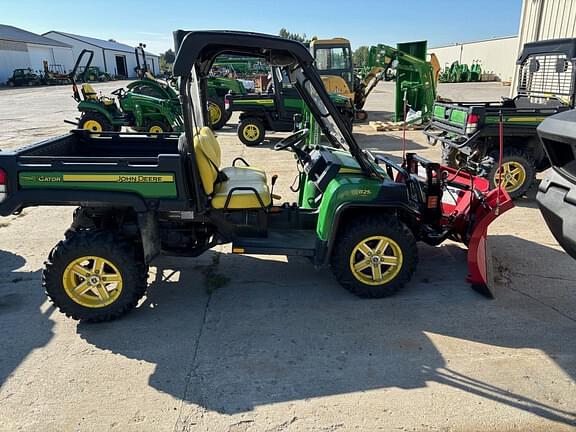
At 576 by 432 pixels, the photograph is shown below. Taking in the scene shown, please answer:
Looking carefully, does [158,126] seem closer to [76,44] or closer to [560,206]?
[560,206]

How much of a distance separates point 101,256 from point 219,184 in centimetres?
111

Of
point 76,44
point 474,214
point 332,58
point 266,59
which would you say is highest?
point 76,44

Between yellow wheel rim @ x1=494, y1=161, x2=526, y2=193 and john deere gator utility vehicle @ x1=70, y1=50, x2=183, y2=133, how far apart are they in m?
8.03

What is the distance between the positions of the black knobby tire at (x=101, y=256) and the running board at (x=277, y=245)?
31.6 inches

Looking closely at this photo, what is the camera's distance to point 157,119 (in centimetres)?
1198

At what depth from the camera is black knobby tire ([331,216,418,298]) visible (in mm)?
3607

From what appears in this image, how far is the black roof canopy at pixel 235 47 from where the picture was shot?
302 cm

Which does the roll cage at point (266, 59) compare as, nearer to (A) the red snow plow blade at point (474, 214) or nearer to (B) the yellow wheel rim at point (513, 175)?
(A) the red snow plow blade at point (474, 214)

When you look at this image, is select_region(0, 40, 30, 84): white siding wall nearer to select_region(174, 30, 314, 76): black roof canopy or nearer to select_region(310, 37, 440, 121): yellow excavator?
select_region(310, 37, 440, 121): yellow excavator

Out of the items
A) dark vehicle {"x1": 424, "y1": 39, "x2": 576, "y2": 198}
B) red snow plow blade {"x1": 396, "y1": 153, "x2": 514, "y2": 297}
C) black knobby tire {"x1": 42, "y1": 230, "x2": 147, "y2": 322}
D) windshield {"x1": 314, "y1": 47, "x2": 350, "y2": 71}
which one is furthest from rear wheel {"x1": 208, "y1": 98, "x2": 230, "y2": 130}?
black knobby tire {"x1": 42, "y1": 230, "x2": 147, "y2": 322}

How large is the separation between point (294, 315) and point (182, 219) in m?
1.21

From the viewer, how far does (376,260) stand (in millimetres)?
3680

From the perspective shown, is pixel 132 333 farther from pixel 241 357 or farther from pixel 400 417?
pixel 400 417

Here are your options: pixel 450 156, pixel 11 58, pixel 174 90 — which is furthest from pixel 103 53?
pixel 450 156
